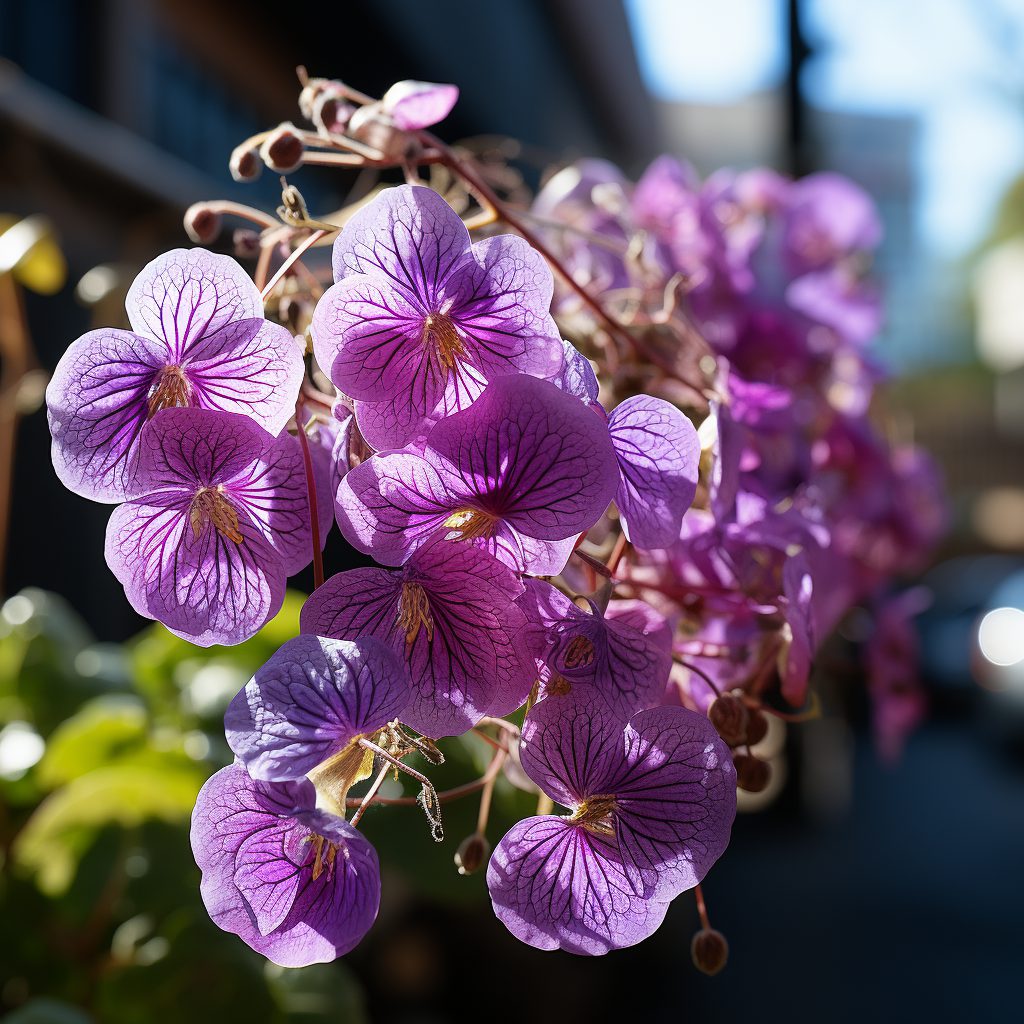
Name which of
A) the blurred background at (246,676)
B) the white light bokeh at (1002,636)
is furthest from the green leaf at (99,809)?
the white light bokeh at (1002,636)

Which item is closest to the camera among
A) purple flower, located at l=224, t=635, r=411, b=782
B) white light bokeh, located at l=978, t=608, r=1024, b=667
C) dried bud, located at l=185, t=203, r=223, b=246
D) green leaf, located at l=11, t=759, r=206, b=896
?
purple flower, located at l=224, t=635, r=411, b=782

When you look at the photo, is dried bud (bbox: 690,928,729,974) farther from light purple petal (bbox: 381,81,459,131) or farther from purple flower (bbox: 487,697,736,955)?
light purple petal (bbox: 381,81,459,131)

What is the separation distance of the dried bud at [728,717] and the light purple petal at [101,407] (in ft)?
0.53

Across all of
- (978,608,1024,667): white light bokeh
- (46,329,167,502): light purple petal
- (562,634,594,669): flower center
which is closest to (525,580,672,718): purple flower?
(562,634,594,669): flower center

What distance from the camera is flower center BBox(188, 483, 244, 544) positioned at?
242 mm

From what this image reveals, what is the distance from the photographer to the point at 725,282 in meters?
0.50

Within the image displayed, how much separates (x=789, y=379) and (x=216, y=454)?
35cm

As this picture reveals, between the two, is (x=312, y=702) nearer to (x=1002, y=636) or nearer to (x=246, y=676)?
(x=246, y=676)

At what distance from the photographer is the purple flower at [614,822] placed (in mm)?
230

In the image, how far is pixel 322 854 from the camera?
223 mm

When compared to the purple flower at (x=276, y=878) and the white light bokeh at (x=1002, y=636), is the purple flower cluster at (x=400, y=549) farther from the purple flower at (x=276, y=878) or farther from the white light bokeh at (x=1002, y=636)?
the white light bokeh at (x=1002, y=636)

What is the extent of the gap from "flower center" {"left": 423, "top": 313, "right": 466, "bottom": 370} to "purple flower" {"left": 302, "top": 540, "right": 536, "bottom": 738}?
0.15 feet

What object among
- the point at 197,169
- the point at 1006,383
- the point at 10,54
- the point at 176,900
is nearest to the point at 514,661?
the point at 176,900

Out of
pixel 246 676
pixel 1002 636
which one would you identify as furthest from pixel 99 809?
pixel 1002 636
